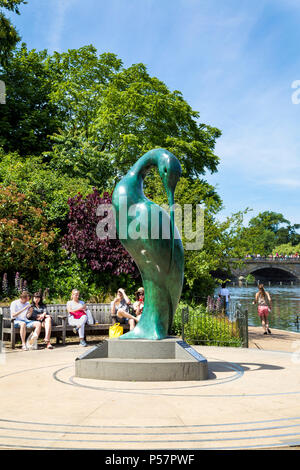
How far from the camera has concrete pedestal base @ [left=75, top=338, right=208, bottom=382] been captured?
20.4 ft

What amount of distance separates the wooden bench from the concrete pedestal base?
360cm

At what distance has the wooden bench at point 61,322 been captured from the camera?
9.80m

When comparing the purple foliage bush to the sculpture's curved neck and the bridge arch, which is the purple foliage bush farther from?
the bridge arch

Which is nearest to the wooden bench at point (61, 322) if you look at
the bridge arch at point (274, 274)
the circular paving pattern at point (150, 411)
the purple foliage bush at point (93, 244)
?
the circular paving pattern at point (150, 411)

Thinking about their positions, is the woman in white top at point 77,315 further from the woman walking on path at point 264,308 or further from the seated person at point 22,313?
the woman walking on path at point 264,308

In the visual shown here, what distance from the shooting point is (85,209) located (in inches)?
624

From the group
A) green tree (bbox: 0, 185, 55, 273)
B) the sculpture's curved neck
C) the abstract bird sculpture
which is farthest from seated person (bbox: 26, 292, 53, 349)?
green tree (bbox: 0, 185, 55, 273)

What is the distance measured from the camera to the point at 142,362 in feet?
20.4

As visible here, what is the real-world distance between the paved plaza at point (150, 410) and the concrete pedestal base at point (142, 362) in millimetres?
176

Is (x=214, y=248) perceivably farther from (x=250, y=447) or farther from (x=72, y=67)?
(x=72, y=67)

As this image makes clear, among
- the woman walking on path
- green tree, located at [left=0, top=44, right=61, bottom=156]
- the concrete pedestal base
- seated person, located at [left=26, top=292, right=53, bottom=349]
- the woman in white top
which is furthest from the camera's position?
green tree, located at [left=0, top=44, right=61, bottom=156]

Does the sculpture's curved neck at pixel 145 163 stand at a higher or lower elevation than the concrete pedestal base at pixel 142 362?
higher

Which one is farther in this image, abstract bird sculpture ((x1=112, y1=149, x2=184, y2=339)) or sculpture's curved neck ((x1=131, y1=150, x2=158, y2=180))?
sculpture's curved neck ((x1=131, y1=150, x2=158, y2=180))

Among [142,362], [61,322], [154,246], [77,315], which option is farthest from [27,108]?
[142,362]
